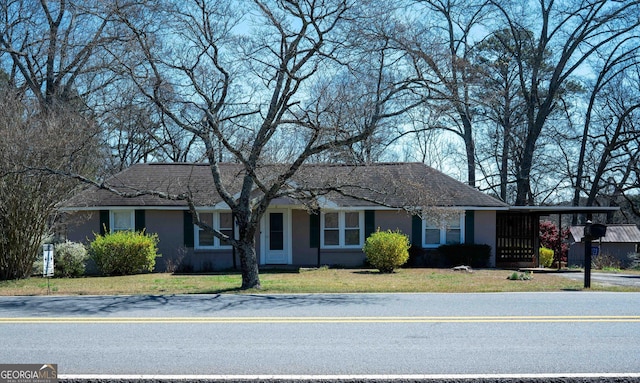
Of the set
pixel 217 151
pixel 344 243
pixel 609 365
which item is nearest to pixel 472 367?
pixel 609 365

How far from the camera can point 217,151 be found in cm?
1736

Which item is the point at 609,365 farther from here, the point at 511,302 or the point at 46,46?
the point at 46,46

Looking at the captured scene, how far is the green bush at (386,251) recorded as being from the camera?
2236 centimetres

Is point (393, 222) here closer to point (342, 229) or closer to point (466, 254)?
point (342, 229)

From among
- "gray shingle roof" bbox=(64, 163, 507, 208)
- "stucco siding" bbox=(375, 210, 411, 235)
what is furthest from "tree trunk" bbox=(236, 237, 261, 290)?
"stucco siding" bbox=(375, 210, 411, 235)

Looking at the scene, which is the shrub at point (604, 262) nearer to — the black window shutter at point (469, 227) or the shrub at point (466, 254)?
the shrub at point (466, 254)

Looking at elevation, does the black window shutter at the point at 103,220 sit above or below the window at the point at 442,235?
above

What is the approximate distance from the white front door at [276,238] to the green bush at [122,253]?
4.52 metres

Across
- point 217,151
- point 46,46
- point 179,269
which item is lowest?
point 179,269

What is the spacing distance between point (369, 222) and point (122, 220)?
9.85 m

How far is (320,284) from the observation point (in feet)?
57.2

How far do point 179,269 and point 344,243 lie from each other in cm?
658

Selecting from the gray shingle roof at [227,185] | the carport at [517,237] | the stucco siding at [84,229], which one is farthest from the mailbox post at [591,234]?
the stucco siding at [84,229]

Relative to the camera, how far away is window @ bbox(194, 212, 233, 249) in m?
25.0
